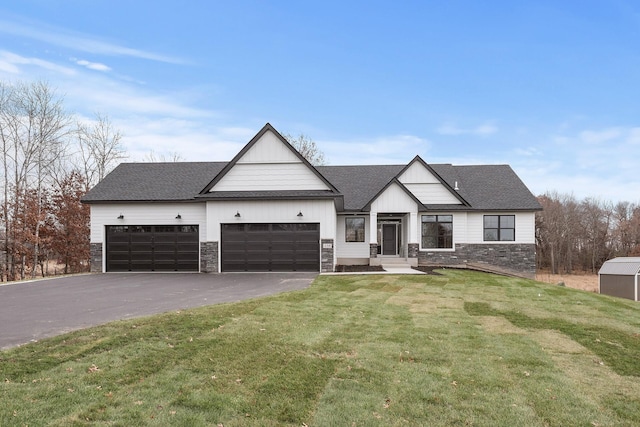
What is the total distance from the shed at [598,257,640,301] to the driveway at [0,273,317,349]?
15489 mm

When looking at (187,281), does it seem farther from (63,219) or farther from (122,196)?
(63,219)

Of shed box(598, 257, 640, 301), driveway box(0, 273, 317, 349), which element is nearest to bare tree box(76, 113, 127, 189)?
driveway box(0, 273, 317, 349)

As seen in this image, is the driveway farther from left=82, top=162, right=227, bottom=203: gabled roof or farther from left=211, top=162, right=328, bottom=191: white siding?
left=82, top=162, right=227, bottom=203: gabled roof

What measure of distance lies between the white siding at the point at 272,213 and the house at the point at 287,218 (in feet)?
0.16

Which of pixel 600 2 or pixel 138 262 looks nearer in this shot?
pixel 600 2

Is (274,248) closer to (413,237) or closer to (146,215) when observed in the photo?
(146,215)

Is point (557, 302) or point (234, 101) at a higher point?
point (234, 101)

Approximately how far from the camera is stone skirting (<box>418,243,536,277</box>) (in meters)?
21.7

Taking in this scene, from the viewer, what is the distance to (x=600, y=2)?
1368 centimetres

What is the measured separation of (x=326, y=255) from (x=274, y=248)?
97.7 inches

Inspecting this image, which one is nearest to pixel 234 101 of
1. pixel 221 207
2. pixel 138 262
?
pixel 221 207

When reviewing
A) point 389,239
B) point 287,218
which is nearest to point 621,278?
point 389,239

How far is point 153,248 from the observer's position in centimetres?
1964

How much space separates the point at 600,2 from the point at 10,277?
33.8 meters
